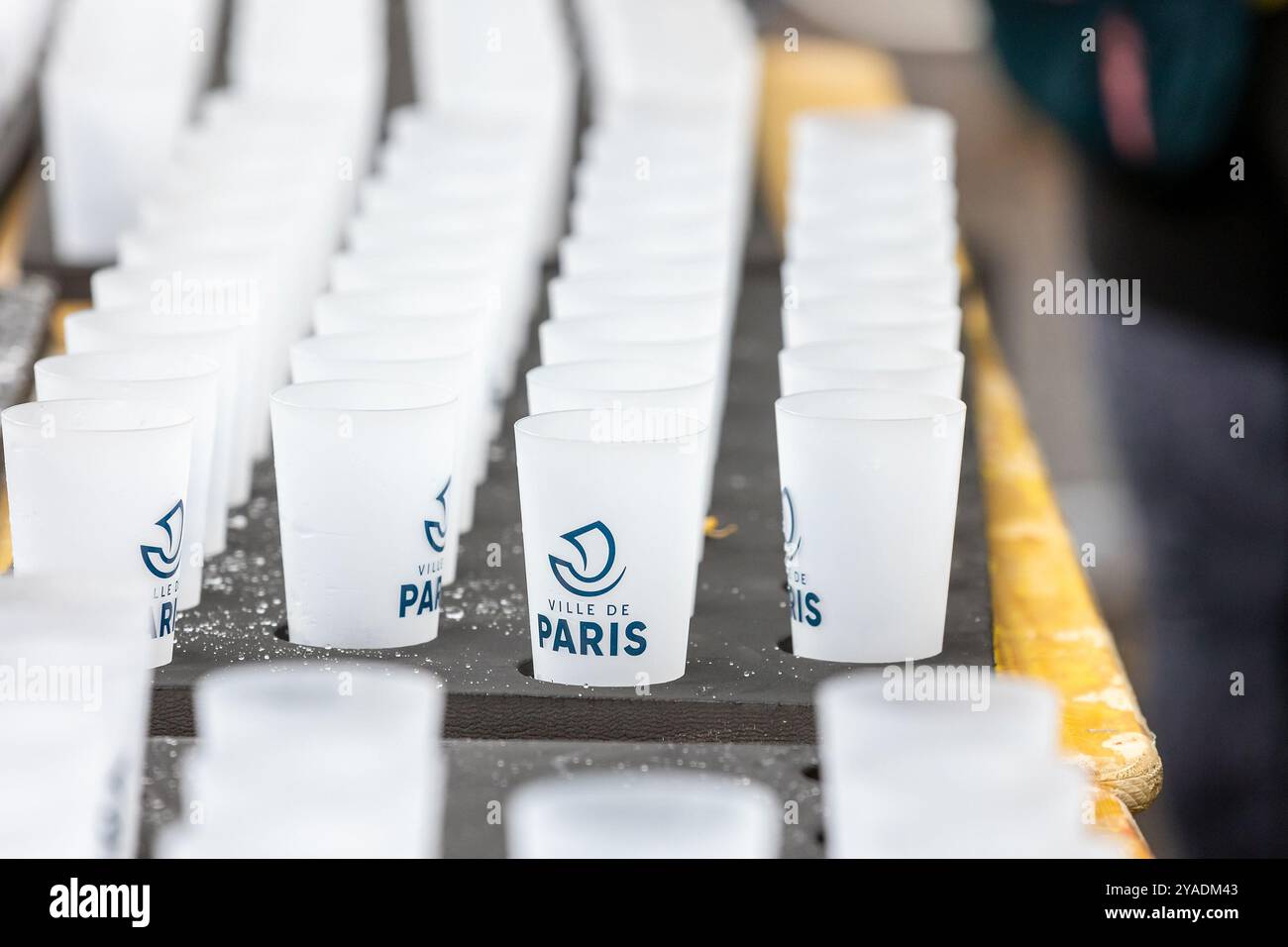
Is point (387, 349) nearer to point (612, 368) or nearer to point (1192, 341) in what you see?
point (612, 368)

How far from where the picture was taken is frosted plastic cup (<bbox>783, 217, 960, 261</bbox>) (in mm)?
1864

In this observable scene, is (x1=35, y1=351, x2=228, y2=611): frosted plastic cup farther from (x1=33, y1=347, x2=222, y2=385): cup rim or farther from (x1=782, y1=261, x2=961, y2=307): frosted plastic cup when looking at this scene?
(x1=782, y1=261, x2=961, y2=307): frosted plastic cup

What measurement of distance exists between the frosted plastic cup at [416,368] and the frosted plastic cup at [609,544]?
0.12 meters

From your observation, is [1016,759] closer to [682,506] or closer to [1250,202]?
[682,506]

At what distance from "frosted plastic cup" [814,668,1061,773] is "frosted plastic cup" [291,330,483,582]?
1.75 feet

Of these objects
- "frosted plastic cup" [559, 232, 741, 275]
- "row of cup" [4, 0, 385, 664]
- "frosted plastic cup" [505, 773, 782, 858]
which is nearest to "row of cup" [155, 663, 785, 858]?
"frosted plastic cup" [505, 773, 782, 858]

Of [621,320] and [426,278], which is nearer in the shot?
[621,320]

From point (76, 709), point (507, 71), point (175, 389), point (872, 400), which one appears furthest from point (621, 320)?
point (507, 71)

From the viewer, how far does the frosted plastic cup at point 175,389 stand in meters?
1.33

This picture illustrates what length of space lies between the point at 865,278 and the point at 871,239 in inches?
9.3

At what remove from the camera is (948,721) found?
33.2 inches

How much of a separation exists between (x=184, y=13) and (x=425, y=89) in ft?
1.67

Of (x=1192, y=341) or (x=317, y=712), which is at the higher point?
(x=1192, y=341)
